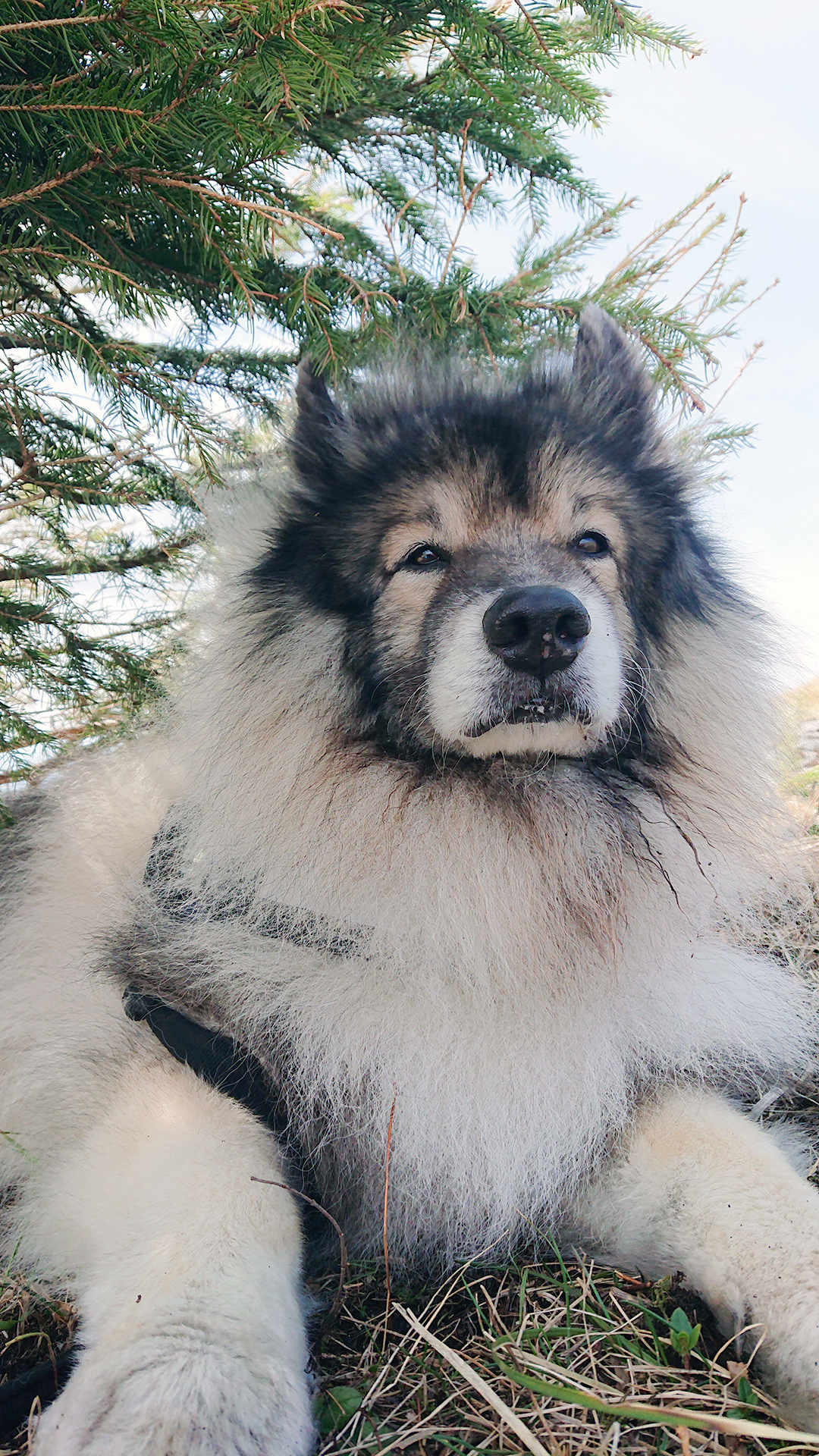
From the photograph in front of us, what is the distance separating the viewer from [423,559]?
1812mm

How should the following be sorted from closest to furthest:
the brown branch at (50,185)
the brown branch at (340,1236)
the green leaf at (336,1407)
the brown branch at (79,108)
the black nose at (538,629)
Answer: the green leaf at (336,1407) → the brown branch at (340,1236) → the black nose at (538,629) → the brown branch at (79,108) → the brown branch at (50,185)

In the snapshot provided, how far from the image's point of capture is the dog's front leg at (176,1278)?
3.68 ft

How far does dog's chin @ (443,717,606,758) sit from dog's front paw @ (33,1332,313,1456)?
3.35ft

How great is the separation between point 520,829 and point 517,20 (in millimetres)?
1969

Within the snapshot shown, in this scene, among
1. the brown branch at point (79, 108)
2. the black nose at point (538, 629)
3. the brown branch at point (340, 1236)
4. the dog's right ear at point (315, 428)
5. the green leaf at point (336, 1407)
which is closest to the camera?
the green leaf at point (336, 1407)

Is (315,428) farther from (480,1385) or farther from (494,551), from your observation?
(480,1385)

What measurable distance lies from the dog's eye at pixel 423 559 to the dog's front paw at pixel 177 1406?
134 cm

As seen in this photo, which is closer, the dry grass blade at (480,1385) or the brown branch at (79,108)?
the dry grass blade at (480,1385)

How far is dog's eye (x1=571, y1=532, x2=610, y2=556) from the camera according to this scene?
183 cm

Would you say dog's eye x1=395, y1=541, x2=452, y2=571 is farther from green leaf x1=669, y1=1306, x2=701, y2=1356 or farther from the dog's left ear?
green leaf x1=669, y1=1306, x2=701, y2=1356

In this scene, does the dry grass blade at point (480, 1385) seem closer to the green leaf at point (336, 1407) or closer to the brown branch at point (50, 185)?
the green leaf at point (336, 1407)

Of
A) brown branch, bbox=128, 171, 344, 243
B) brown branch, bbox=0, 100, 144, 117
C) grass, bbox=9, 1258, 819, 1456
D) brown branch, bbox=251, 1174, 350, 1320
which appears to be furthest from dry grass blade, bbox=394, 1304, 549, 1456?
brown branch, bbox=0, 100, 144, 117

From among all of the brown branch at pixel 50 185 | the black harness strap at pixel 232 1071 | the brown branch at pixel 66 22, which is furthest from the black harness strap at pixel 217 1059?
the brown branch at pixel 66 22

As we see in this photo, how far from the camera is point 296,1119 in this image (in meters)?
1.64
